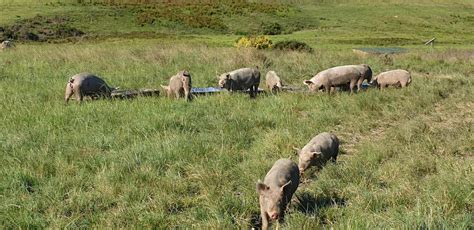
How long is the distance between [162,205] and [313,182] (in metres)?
2.25

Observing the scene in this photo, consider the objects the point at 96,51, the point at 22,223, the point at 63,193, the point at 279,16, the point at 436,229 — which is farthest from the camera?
the point at 279,16

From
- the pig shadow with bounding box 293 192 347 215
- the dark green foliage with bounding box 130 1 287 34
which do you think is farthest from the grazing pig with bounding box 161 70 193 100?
the dark green foliage with bounding box 130 1 287 34

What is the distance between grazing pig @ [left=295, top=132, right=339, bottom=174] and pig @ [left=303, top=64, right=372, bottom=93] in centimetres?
631

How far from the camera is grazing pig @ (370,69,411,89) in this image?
1573 centimetres

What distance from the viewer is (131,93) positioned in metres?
13.6

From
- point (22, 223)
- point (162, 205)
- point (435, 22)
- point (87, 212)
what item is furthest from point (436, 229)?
point (435, 22)

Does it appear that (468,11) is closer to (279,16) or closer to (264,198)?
(279,16)

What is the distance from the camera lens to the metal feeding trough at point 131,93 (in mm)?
13367

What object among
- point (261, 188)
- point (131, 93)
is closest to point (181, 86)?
point (131, 93)

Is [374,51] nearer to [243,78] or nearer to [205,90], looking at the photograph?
[243,78]

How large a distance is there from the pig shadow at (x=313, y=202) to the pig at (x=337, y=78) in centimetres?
806

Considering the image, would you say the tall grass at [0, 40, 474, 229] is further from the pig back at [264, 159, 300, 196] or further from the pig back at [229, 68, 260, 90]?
the pig back at [229, 68, 260, 90]

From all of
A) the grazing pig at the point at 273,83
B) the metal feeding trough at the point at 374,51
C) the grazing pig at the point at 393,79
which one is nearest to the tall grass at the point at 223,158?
the grazing pig at the point at 393,79

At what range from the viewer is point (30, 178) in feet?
21.9
